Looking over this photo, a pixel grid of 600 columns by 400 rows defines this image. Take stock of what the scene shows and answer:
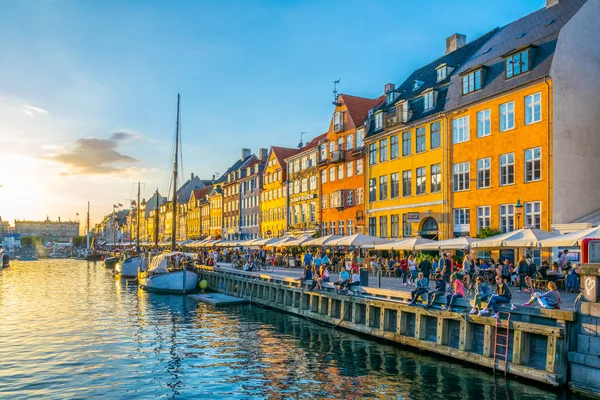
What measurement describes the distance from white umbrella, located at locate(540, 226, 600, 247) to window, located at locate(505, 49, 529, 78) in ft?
43.7

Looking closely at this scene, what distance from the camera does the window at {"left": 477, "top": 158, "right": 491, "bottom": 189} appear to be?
34875 mm

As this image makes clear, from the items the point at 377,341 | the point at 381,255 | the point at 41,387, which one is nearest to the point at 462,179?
the point at 381,255

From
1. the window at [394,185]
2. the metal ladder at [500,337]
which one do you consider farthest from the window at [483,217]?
the metal ladder at [500,337]

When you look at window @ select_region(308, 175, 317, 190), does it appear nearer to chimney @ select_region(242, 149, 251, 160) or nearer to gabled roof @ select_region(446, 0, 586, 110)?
gabled roof @ select_region(446, 0, 586, 110)

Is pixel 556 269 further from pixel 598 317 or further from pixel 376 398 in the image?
pixel 376 398

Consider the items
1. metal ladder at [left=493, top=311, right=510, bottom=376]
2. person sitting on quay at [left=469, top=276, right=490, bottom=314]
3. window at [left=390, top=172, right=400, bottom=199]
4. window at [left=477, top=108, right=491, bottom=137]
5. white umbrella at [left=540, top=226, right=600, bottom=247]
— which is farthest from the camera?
window at [left=390, top=172, right=400, bottom=199]

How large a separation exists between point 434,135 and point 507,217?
29.5ft

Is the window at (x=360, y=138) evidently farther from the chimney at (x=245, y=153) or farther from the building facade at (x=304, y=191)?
the chimney at (x=245, y=153)

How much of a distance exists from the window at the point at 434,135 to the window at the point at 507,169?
613 cm

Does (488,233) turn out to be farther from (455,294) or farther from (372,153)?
(372,153)

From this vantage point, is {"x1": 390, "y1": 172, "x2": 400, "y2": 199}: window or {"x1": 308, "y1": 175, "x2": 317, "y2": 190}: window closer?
{"x1": 390, "y1": 172, "x2": 400, "y2": 199}: window

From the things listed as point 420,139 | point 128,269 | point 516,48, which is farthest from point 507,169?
point 128,269

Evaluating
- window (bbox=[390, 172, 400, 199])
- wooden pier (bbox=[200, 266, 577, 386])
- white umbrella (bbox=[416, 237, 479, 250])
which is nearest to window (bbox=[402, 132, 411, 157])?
window (bbox=[390, 172, 400, 199])

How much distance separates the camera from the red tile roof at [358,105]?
52463 millimetres
